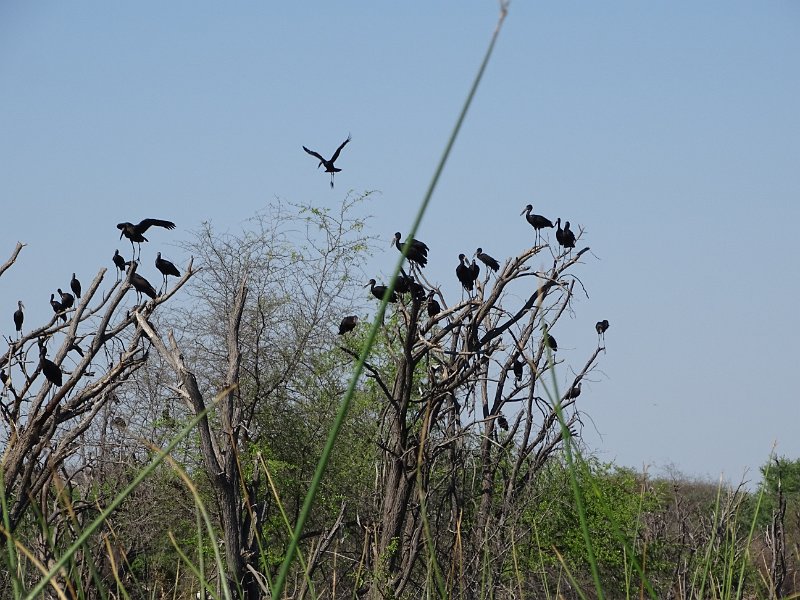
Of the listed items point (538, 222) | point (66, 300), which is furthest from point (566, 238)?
point (66, 300)

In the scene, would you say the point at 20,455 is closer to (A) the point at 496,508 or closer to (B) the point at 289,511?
(A) the point at 496,508

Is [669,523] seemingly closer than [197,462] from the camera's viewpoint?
No

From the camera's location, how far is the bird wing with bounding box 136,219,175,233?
8023mm

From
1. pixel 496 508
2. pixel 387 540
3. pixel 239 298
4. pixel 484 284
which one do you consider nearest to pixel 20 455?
pixel 239 298

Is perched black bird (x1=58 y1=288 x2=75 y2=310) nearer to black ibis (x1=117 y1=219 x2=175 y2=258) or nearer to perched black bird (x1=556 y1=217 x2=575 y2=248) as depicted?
black ibis (x1=117 y1=219 x2=175 y2=258)

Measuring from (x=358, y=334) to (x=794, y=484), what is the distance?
50.8ft

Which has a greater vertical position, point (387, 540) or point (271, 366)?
point (271, 366)

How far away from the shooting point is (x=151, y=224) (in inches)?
318

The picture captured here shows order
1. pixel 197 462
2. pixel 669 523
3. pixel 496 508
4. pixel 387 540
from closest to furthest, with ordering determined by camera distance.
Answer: pixel 387 540 → pixel 496 508 → pixel 197 462 → pixel 669 523

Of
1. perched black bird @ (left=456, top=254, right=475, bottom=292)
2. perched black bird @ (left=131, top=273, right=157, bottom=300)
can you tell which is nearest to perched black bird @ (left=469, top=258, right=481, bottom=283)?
perched black bird @ (left=456, top=254, right=475, bottom=292)

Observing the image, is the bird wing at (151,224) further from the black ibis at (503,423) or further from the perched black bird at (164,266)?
the black ibis at (503,423)

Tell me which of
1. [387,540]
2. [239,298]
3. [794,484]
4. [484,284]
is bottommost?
[387,540]

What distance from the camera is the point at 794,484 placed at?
1003 inches

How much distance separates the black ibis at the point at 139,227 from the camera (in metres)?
8.05
